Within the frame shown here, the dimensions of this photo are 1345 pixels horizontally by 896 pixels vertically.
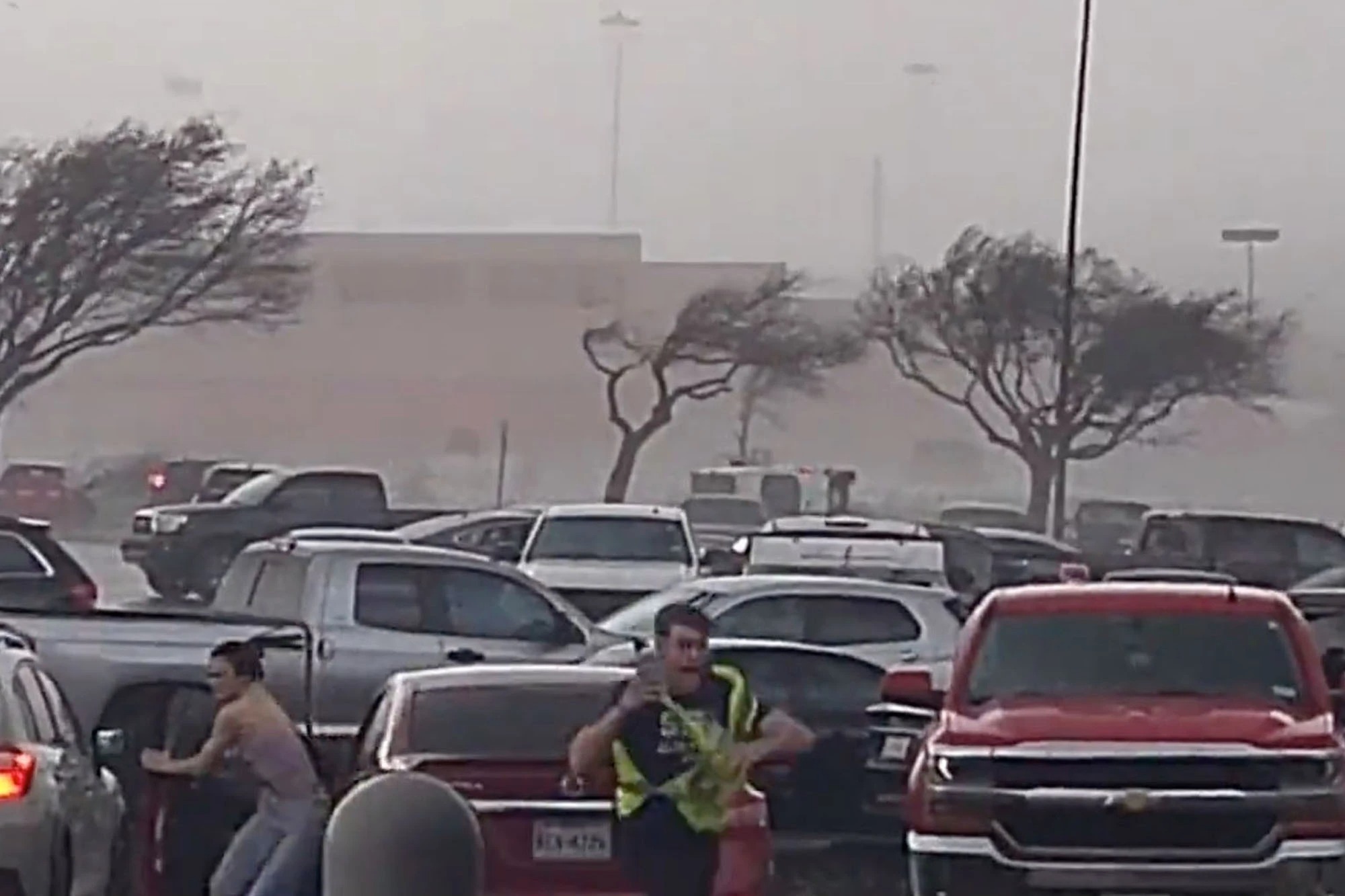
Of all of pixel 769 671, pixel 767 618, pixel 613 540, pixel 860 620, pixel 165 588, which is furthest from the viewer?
pixel 165 588

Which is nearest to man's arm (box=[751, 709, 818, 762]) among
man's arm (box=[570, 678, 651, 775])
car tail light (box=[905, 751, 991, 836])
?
man's arm (box=[570, 678, 651, 775])

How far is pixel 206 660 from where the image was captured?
52.8 feet

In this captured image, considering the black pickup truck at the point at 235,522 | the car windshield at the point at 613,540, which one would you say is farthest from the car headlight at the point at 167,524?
the car windshield at the point at 613,540

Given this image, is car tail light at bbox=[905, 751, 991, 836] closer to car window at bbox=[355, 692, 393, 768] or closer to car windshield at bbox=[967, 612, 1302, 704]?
car windshield at bbox=[967, 612, 1302, 704]

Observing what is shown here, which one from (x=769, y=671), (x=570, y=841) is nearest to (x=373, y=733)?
(x=570, y=841)

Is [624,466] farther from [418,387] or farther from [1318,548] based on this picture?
[418,387]

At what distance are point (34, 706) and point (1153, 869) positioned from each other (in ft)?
15.5

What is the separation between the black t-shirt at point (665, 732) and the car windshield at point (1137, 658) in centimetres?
391

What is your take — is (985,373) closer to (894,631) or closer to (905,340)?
(905,340)

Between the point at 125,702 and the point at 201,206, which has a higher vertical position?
the point at 201,206

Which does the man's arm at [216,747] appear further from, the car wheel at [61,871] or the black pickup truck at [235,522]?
the black pickup truck at [235,522]

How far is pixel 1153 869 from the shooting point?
510 inches

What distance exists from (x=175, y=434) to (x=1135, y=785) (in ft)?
241

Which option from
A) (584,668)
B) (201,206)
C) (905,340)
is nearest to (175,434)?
(905,340)
